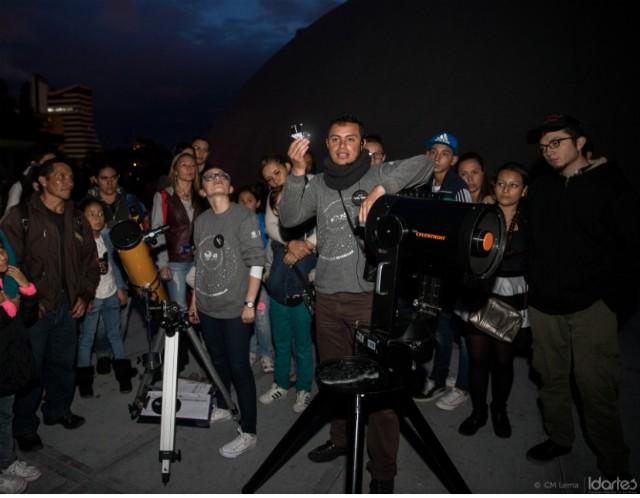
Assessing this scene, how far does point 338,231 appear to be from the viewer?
282 centimetres

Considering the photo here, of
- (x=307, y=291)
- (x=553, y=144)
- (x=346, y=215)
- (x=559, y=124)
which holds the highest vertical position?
(x=559, y=124)

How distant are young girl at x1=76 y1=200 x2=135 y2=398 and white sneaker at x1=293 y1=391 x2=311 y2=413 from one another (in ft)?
6.02

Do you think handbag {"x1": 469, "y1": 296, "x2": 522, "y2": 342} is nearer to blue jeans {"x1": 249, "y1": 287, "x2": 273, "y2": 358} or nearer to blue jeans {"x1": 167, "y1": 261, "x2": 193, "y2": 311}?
blue jeans {"x1": 249, "y1": 287, "x2": 273, "y2": 358}

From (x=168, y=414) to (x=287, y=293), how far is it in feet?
4.86

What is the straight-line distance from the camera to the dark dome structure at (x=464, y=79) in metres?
8.34

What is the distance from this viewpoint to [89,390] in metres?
4.45

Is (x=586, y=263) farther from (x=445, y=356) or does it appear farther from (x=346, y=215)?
(x=445, y=356)

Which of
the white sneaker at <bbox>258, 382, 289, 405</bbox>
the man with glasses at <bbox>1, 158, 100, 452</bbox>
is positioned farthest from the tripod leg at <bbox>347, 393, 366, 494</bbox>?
the man with glasses at <bbox>1, 158, 100, 452</bbox>

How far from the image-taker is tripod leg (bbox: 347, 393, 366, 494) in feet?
6.20

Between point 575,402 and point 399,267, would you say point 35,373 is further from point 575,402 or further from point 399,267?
point 575,402

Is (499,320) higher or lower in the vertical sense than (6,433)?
higher

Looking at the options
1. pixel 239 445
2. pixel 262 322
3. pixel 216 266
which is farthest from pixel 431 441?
pixel 262 322

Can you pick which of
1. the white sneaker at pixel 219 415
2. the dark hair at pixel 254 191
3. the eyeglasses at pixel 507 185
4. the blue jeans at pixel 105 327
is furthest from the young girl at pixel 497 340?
the blue jeans at pixel 105 327

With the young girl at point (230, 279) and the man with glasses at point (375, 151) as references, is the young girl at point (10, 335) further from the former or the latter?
the man with glasses at point (375, 151)
